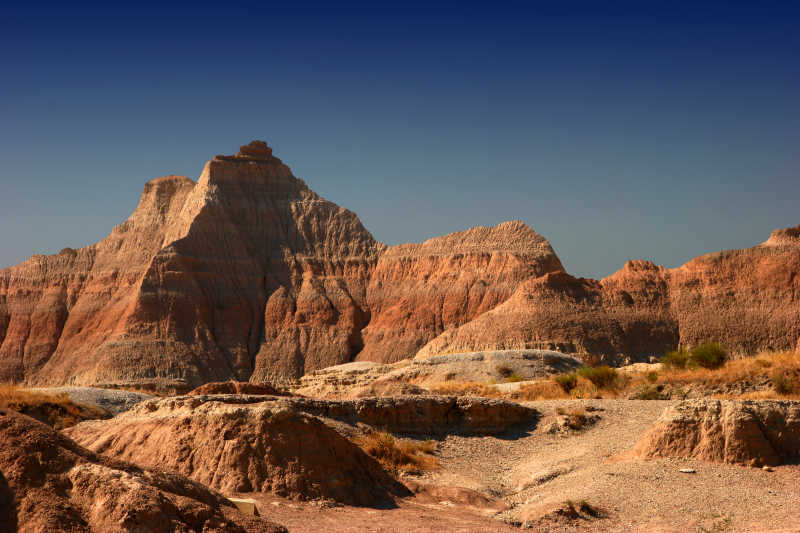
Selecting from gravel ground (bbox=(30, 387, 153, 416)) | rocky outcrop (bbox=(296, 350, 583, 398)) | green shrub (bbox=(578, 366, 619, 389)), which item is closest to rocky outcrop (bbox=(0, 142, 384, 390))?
rocky outcrop (bbox=(296, 350, 583, 398))

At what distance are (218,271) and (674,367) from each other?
226ft

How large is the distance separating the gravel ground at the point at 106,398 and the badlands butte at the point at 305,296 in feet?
128

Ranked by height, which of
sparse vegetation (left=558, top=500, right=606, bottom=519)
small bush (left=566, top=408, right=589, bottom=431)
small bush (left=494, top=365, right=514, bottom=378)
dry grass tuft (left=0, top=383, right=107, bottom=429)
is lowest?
sparse vegetation (left=558, top=500, right=606, bottom=519)

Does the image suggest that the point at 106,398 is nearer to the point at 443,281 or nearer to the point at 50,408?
the point at 50,408

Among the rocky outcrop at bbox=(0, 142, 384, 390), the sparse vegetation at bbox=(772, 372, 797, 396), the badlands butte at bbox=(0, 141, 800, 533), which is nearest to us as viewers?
the badlands butte at bbox=(0, 141, 800, 533)

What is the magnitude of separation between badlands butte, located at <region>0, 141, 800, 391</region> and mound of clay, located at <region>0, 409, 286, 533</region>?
192 ft

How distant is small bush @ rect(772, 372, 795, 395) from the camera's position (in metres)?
24.9

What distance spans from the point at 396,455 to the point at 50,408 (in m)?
13.7

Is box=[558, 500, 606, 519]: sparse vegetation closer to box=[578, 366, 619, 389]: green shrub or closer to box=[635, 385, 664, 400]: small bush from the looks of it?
box=[635, 385, 664, 400]: small bush

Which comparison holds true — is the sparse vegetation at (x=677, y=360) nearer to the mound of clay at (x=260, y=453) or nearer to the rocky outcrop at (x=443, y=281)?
the mound of clay at (x=260, y=453)

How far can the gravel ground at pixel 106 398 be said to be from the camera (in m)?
29.1

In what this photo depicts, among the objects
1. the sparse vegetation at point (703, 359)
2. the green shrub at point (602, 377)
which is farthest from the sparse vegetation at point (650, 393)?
the sparse vegetation at point (703, 359)

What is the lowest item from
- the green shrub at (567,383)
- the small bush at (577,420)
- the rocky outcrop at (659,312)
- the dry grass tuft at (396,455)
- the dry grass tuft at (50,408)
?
the dry grass tuft at (396,455)

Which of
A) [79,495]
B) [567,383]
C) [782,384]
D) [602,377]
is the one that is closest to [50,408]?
[567,383]
